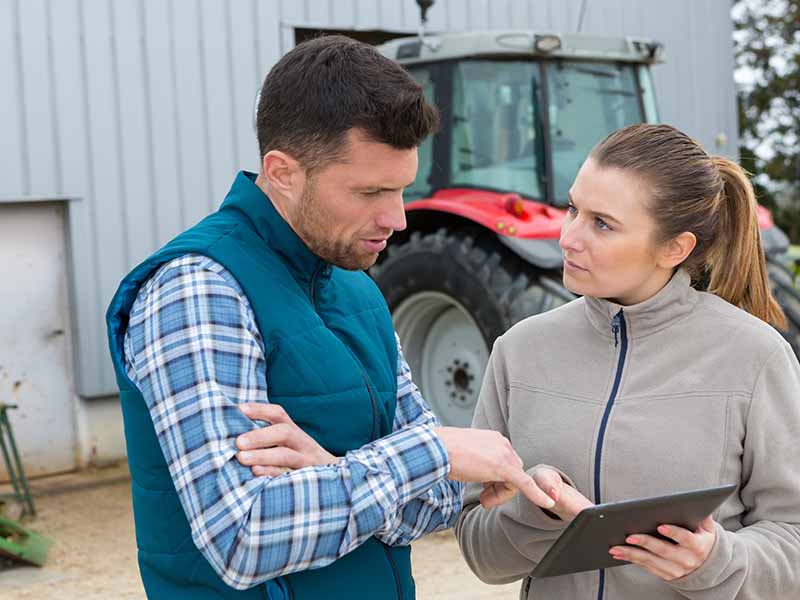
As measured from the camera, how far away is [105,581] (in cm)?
450

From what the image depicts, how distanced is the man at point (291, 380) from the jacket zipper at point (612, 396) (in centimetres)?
21

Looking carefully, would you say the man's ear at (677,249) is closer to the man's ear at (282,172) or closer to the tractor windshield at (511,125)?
the man's ear at (282,172)

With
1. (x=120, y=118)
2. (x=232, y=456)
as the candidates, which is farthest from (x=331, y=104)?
(x=120, y=118)

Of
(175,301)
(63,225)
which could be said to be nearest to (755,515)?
(175,301)

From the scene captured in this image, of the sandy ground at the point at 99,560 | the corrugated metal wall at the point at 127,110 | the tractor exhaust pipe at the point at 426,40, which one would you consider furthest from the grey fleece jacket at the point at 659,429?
the corrugated metal wall at the point at 127,110

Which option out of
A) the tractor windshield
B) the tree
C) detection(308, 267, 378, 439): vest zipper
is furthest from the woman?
the tree

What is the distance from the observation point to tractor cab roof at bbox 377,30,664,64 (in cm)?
548

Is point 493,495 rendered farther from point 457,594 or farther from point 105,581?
point 105,581

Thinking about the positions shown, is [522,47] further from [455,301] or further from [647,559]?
[647,559]

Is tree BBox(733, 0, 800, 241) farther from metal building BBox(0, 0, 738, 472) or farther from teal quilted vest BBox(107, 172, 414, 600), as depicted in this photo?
teal quilted vest BBox(107, 172, 414, 600)

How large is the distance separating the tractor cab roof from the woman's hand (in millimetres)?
4074

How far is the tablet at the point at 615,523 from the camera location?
1505 millimetres

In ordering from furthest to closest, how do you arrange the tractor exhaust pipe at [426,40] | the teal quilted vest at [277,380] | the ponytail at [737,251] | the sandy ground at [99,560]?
the tractor exhaust pipe at [426,40]
the sandy ground at [99,560]
the ponytail at [737,251]
the teal quilted vest at [277,380]

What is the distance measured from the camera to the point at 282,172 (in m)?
1.64
